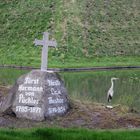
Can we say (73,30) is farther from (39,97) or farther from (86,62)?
(39,97)

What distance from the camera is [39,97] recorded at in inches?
597

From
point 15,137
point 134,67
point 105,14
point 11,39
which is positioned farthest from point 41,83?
point 105,14

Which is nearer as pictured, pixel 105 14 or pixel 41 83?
pixel 41 83

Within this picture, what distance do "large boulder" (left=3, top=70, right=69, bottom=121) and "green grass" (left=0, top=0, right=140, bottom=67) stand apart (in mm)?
36310

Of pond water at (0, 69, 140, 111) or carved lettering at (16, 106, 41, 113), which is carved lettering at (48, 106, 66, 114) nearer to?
carved lettering at (16, 106, 41, 113)

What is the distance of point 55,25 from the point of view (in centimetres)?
6284

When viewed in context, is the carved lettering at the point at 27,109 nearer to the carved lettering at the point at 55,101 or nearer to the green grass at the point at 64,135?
the carved lettering at the point at 55,101

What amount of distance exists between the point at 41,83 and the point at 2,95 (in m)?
2.65

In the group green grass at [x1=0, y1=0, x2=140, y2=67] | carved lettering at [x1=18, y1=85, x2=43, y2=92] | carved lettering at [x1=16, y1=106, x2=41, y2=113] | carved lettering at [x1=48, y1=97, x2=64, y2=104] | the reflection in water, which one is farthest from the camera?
green grass at [x1=0, y1=0, x2=140, y2=67]

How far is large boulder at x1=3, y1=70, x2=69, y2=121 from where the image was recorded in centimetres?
1511

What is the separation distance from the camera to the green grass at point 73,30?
187 feet

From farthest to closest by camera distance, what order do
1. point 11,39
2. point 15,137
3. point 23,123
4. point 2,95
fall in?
point 11,39
point 2,95
point 23,123
point 15,137

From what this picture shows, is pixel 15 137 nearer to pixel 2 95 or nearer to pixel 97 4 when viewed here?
pixel 2 95

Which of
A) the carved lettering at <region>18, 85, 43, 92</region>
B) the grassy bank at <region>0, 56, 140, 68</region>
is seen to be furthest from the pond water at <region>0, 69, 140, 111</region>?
the grassy bank at <region>0, 56, 140, 68</region>
